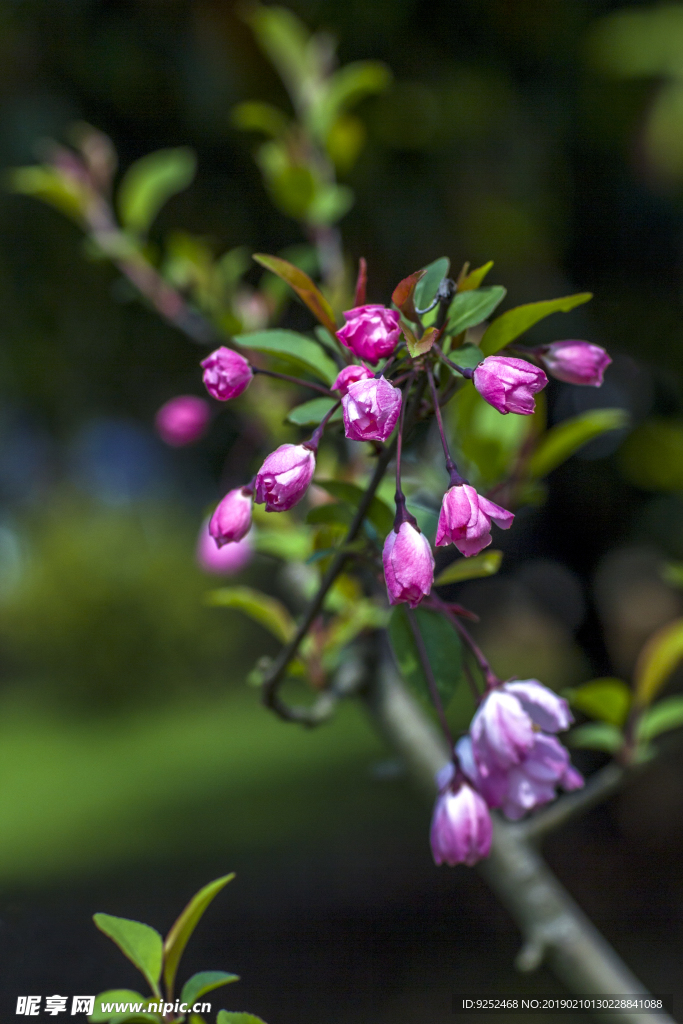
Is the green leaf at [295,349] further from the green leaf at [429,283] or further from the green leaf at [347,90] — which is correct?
the green leaf at [347,90]

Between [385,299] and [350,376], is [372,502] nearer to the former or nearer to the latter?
[350,376]

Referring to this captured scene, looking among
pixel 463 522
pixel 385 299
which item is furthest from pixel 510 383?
pixel 385 299

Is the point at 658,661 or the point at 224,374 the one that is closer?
the point at 224,374

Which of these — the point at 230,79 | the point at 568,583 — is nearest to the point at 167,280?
the point at 230,79

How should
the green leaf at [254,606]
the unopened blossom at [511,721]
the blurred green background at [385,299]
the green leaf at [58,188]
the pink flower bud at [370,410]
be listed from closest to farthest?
the pink flower bud at [370,410], the unopened blossom at [511,721], the green leaf at [254,606], the green leaf at [58,188], the blurred green background at [385,299]

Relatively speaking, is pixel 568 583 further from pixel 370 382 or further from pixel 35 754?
pixel 35 754

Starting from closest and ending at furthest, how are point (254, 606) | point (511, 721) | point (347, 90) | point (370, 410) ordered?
point (370, 410), point (511, 721), point (254, 606), point (347, 90)

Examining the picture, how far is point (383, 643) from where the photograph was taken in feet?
2.18

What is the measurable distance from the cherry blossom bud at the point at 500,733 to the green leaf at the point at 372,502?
4.0 inches

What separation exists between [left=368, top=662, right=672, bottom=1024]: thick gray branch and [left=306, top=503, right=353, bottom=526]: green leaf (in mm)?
283

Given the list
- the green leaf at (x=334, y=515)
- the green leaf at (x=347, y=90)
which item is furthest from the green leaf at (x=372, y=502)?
the green leaf at (x=347, y=90)

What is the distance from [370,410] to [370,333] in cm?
4

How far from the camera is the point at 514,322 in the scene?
33 cm

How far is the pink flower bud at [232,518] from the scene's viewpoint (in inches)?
13.4
